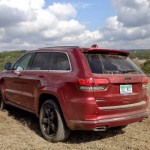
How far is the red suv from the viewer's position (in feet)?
17.0

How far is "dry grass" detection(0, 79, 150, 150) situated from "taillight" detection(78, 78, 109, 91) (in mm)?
1116

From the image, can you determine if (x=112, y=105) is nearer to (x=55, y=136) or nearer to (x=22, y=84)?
(x=55, y=136)

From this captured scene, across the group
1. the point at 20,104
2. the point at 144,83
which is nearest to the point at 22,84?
the point at 20,104

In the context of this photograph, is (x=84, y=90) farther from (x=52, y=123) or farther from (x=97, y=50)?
(x=52, y=123)

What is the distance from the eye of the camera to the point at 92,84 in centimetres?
512

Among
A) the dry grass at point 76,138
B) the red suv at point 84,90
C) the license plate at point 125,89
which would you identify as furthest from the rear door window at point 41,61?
the license plate at point 125,89

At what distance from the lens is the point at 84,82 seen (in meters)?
5.11

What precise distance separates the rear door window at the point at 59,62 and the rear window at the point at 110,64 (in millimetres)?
412

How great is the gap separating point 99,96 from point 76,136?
144 centimetres

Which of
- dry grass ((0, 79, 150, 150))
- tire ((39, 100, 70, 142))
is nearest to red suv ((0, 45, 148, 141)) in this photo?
tire ((39, 100, 70, 142))

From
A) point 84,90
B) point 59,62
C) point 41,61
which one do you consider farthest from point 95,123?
point 41,61

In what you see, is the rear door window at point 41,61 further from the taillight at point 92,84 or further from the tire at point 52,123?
the taillight at point 92,84

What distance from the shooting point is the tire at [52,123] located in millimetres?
5590

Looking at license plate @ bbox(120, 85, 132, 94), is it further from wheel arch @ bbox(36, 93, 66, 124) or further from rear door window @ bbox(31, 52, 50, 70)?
rear door window @ bbox(31, 52, 50, 70)
